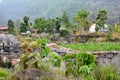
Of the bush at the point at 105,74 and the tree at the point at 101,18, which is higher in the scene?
the tree at the point at 101,18

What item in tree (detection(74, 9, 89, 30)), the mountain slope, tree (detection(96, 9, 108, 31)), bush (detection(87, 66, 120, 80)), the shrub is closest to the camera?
bush (detection(87, 66, 120, 80))

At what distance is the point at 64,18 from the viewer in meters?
46.8

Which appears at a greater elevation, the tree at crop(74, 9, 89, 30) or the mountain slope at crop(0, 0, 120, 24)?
the mountain slope at crop(0, 0, 120, 24)

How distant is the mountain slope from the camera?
103 meters

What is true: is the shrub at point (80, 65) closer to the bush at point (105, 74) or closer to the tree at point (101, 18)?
the bush at point (105, 74)

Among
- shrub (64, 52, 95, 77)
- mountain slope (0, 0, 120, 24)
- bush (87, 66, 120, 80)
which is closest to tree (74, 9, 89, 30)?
shrub (64, 52, 95, 77)

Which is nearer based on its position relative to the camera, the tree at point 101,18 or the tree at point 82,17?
the tree at point 101,18

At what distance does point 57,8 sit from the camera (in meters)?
112

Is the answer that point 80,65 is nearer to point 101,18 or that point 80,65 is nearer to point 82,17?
point 101,18

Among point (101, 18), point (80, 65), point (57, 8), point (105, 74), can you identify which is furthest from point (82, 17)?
point (57, 8)

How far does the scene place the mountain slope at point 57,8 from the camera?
103 meters

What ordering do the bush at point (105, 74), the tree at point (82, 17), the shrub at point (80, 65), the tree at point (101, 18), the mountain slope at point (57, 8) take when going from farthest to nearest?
the mountain slope at point (57, 8)
the tree at point (82, 17)
the tree at point (101, 18)
the shrub at point (80, 65)
the bush at point (105, 74)

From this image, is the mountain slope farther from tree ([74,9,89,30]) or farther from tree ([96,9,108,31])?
tree ([96,9,108,31])

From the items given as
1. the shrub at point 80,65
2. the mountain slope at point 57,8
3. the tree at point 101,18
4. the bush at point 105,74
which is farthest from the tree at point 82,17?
the mountain slope at point 57,8
